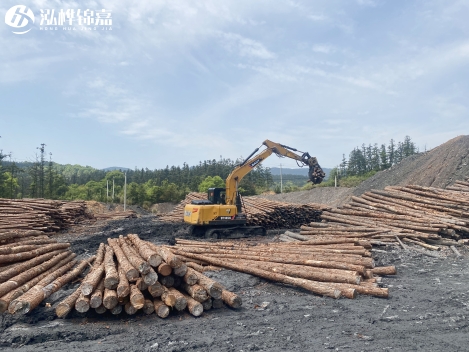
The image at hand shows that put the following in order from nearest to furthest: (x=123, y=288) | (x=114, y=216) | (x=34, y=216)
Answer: (x=123, y=288) → (x=34, y=216) → (x=114, y=216)

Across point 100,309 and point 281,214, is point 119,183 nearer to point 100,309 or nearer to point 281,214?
point 281,214

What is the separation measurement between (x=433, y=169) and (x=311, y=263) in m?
19.4

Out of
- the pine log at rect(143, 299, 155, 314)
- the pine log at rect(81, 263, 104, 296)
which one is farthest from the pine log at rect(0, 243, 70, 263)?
the pine log at rect(143, 299, 155, 314)

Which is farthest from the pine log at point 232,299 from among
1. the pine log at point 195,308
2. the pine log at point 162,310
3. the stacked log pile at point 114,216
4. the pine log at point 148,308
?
the stacked log pile at point 114,216

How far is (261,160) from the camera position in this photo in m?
17.0

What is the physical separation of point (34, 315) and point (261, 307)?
3624mm

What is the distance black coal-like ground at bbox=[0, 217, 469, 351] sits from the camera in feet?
17.1

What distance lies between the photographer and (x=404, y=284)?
8.45 meters

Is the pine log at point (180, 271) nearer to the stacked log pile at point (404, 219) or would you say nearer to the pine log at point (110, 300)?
the pine log at point (110, 300)

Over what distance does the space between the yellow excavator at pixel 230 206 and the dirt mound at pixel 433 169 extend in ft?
31.6

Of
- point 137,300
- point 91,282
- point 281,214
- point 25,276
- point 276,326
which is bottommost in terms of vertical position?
point 276,326

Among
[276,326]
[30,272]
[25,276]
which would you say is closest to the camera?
[276,326]

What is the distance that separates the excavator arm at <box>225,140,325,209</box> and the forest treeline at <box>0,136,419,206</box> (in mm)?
22424

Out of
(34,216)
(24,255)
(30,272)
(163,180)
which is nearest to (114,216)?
(34,216)
